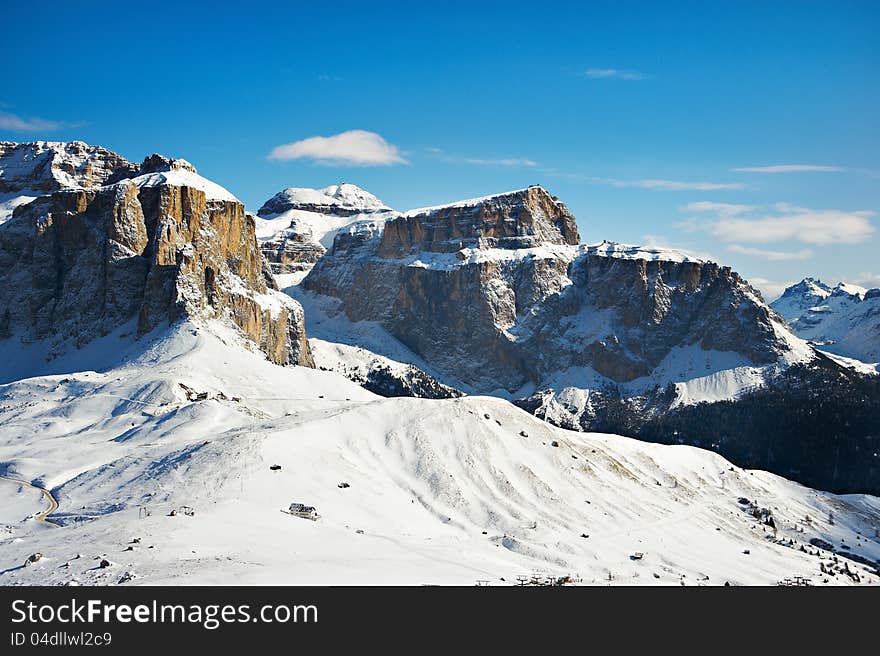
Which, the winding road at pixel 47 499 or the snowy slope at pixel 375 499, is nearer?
the snowy slope at pixel 375 499

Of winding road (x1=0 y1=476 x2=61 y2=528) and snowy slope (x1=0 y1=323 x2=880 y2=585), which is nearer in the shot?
snowy slope (x1=0 y1=323 x2=880 y2=585)

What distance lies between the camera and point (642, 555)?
287 feet

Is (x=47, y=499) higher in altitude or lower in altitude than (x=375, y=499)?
higher

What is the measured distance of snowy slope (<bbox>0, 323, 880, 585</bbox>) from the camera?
5962 cm

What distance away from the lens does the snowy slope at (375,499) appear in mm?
59625

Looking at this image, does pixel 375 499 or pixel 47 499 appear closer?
pixel 47 499

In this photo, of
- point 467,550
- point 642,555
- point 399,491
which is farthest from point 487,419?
point 467,550

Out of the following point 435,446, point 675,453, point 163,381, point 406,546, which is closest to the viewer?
point 406,546

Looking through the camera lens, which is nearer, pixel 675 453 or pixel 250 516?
pixel 250 516

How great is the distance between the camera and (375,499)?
8819 cm
